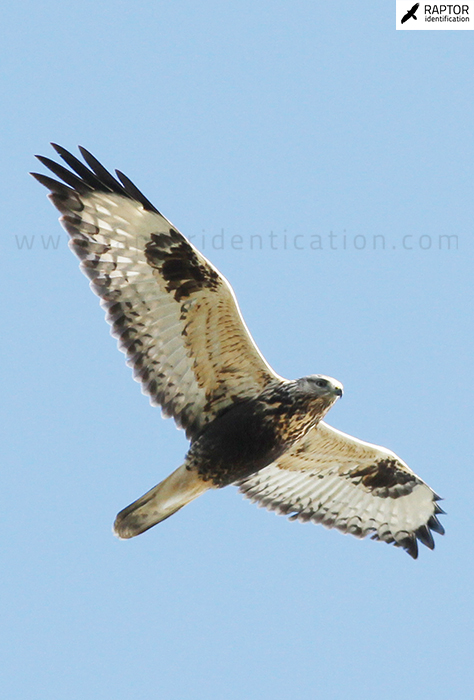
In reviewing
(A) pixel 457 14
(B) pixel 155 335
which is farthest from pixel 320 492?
(A) pixel 457 14

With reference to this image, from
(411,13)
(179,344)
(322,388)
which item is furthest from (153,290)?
(411,13)

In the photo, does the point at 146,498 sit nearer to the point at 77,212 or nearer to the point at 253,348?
the point at 253,348

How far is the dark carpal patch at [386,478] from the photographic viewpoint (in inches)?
439

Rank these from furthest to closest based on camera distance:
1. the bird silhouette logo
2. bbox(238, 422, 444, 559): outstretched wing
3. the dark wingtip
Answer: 1. the bird silhouette logo
2. the dark wingtip
3. bbox(238, 422, 444, 559): outstretched wing

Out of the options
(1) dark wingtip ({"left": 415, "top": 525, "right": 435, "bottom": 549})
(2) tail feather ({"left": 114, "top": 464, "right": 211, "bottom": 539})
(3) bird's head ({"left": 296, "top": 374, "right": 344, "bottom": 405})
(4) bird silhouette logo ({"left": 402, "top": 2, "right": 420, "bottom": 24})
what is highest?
(4) bird silhouette logo ({"left": 402, "top": 2, "right": 420, "bottom": 24})

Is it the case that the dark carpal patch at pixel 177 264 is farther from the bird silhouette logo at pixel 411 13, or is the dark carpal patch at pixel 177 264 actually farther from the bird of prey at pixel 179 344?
the bird silhouette logo at pixel 411 13

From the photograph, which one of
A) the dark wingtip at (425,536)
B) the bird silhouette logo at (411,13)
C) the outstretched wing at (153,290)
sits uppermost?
the bird silhouette logo at (411,13)

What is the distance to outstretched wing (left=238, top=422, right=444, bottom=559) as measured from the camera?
1111cm

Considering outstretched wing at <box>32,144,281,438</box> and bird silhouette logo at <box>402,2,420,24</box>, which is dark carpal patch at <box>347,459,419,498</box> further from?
bird silhouette logo at <box>402,2,420,24</box>

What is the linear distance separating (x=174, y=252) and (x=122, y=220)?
530mm

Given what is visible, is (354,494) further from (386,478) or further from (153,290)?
(153,290)

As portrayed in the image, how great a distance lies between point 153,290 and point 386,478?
11.1 ft

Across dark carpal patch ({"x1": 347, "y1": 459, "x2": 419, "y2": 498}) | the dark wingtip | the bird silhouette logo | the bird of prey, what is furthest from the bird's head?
the bird silhouette logo

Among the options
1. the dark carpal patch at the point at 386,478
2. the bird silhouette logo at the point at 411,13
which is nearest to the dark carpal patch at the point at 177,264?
the dark carpal patch at the point at 386,478
